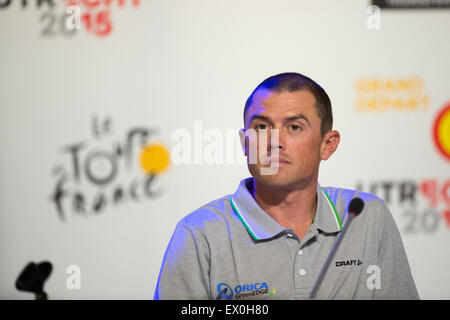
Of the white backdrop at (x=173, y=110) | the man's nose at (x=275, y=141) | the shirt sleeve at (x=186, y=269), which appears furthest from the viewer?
the white backdrop at (x=173, y=110)

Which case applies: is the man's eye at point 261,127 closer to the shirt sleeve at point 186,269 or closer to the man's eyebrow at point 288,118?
the man's eyebrow at point 288,118

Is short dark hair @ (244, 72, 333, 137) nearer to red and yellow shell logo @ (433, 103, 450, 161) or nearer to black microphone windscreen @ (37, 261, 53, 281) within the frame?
red and yellow shell logo @ (433, 103, 450, 161)

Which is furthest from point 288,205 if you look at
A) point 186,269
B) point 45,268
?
point 45,268

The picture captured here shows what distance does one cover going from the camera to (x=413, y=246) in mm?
2361

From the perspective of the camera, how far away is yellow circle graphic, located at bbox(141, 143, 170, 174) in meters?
2.36

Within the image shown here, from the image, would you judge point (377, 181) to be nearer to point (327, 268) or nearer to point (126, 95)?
point (327, 268)

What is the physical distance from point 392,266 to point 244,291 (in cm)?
56

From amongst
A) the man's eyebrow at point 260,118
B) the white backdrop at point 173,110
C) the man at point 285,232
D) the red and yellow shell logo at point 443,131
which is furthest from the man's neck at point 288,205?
the red and yellow shell logo at point 443,131

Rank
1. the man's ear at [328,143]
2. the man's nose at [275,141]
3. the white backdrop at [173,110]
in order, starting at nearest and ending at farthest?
1. the man's nose at [275,141]
2. the man's ear at [328,143]
3. the white backdrop at [173,110]

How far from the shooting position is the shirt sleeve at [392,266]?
1891 mm

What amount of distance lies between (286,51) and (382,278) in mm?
1065

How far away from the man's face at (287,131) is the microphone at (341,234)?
7.9 inches

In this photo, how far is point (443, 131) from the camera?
2.43 meters

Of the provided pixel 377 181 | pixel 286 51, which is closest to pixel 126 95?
pixel 286 51
